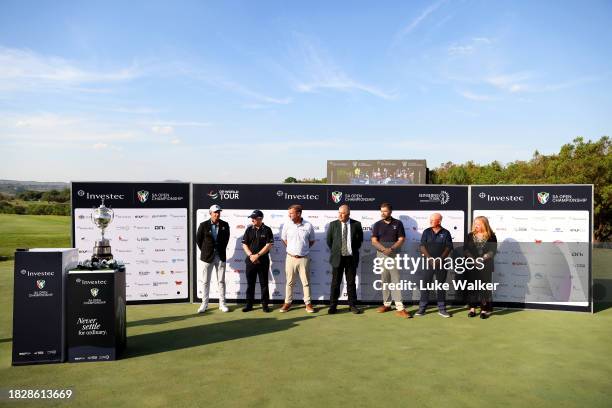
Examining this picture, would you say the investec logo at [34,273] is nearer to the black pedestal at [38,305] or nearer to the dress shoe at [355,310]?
the black pedestal at [38,305]

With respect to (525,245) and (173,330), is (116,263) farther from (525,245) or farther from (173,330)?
(525,245)

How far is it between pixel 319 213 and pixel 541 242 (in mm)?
3986

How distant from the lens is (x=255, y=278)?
846cm

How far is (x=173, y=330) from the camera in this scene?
7.21m

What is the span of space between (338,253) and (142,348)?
3.51 m

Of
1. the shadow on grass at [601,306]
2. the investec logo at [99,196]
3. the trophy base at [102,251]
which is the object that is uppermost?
the investec logo at [99,196]

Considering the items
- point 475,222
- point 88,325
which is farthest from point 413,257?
point 88,325

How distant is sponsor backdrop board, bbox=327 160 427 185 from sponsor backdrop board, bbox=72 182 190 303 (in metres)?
27.3

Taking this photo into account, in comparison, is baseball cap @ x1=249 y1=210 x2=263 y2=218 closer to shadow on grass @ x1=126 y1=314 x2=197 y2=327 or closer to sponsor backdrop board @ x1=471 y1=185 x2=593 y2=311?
shadow on grass @ x1=126 y1=314 x2=197 y2=327

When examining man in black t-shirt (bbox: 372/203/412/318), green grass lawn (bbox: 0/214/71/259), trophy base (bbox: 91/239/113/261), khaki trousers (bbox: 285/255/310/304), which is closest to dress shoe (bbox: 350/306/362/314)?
man in black t-shirt (bbox: 372/203/412/318)

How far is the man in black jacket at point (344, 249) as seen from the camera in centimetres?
834

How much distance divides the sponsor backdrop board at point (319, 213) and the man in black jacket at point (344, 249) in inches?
21.6

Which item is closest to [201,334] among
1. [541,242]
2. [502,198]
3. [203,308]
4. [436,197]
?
[203,308]

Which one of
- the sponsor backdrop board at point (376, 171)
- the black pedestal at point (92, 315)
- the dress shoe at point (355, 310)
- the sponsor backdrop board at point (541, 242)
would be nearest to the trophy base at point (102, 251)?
A: the black pedestal at point (92, 315)
